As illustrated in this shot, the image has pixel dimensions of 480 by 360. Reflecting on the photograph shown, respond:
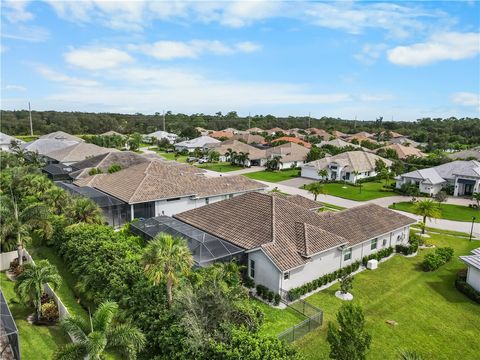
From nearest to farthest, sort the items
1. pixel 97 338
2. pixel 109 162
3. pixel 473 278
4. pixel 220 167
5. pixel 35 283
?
pixel 97 338
pixel 35 283
pixel 473 278
pixel 109 162
pixel 220 167

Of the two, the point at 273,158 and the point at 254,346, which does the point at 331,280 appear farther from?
the point at 273,158

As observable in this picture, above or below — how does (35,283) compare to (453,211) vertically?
above

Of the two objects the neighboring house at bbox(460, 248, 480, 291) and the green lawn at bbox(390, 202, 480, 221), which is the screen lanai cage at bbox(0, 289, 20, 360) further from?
the green lawn at bbox(390, 202, 480, 221)

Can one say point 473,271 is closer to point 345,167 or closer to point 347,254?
point 347,254

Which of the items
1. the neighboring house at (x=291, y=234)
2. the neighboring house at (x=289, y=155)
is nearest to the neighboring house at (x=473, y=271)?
the neighboring house at (x=291, y=234)

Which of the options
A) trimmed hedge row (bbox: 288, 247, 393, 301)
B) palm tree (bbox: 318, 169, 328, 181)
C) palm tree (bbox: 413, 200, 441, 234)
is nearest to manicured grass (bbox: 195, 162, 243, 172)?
palm tree (bbox: 318, 169, 328, 181)

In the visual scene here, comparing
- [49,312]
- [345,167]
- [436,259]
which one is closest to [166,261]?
[49,312]

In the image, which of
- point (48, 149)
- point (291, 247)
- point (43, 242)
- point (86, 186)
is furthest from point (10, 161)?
point (291, 247)
